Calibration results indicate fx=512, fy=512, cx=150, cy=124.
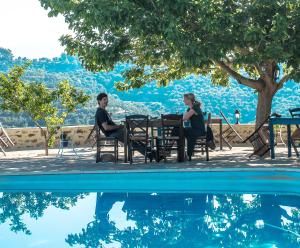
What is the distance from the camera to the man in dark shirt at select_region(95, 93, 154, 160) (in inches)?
352

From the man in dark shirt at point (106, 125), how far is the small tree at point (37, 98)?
301 cm

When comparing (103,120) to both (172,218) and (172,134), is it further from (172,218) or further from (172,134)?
(172,218)

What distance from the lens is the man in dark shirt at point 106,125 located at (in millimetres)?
8938

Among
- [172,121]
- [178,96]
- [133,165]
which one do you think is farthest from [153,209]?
[178,96]

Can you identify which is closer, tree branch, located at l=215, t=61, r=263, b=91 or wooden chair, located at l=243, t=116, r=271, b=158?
wooden chair, located at l=243, t=116, r=271, b=158

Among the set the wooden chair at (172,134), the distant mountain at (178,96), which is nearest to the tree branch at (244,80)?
the wooden chair at (172,134)

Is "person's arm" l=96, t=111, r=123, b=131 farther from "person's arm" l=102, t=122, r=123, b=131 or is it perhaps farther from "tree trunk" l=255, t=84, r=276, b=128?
"tree trunk" l=255, t=84, r=276, b=128

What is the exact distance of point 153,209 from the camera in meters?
6.16

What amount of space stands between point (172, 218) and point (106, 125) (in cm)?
362

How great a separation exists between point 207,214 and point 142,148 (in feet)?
11.5

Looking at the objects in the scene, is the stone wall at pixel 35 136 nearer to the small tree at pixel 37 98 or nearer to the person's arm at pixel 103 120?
the small tree at pixel 37 98

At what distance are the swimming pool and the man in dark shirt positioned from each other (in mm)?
1515

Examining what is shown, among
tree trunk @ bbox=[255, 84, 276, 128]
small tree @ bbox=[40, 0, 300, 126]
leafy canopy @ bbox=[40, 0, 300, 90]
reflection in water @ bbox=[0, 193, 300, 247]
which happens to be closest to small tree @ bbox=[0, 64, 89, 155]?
small tree @ bbox=[40, 0, 300, 126]

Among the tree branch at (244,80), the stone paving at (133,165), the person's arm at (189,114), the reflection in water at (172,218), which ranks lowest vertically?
the reflection in water at (172,218)
